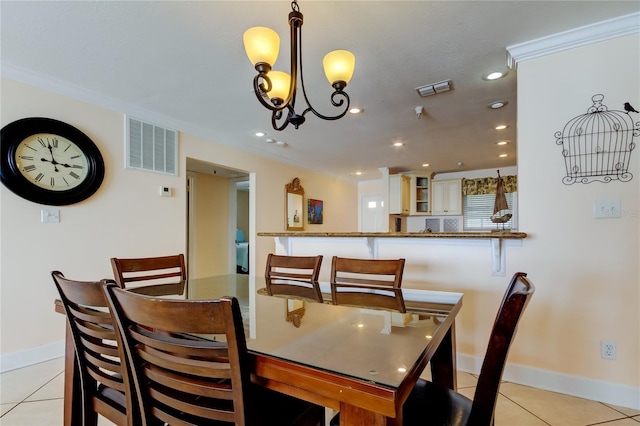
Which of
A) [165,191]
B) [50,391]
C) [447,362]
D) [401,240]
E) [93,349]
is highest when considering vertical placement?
[165,191]

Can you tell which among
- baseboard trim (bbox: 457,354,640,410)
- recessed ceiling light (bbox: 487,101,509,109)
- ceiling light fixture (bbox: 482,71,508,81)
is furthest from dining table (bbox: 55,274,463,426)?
recessed ceiling light (bbox: 487,101,509,109)

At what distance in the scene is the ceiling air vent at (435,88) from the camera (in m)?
2.54

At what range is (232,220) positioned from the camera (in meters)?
5.50

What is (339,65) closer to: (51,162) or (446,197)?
(51,162)

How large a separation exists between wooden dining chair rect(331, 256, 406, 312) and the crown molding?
1.65m

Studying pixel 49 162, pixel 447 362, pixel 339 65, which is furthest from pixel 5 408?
pixel 339 65

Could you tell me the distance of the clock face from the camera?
2.38 m

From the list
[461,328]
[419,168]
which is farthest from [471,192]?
[461,328]

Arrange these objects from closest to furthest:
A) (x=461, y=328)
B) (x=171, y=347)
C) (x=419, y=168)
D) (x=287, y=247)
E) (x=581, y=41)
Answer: (x=171, y=347) → (x=581, y=41) → (x=461, y=328) → (x=287, y=247) → (x=419, y=168)

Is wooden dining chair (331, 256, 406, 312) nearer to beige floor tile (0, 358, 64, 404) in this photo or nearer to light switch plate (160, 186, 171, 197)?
beige floor tile (0, 358, 64, 404)

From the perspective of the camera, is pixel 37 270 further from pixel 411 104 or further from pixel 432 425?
pixel 411 104

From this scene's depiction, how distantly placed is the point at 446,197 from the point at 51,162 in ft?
20.1

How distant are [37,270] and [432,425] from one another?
306cm

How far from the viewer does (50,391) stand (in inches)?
80.3
